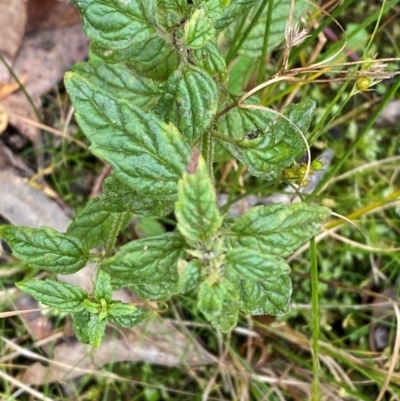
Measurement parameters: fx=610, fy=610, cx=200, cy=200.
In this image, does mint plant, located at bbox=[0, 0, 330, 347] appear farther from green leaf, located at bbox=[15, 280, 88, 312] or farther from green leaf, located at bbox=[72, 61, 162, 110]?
green leaf, located at bbox=[72, 61, 162, 110]

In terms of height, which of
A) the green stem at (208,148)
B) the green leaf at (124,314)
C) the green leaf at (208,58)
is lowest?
the green leaf at (124,314)

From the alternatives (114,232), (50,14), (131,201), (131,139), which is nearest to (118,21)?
(131,139)

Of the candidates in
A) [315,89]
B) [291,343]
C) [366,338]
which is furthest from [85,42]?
[366,338]

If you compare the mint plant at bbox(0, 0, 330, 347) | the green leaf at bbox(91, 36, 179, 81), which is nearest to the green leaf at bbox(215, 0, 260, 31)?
the mint plant at bbox(0, 0, 330, 347)

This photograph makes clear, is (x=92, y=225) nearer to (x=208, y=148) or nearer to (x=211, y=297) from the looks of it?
(x=208, y=148)

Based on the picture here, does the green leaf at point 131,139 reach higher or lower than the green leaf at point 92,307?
higher

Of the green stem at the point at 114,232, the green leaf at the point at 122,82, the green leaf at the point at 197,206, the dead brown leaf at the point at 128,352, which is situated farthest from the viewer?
the dead brown leaf at the point at 128,352

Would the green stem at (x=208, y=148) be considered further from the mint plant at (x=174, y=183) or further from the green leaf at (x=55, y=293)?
the green leaf at (x=55, y=293)

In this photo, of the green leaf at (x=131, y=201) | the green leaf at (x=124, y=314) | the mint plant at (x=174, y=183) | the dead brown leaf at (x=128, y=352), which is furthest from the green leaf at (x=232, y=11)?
the dead brown leaf at (x=128, y=352)
